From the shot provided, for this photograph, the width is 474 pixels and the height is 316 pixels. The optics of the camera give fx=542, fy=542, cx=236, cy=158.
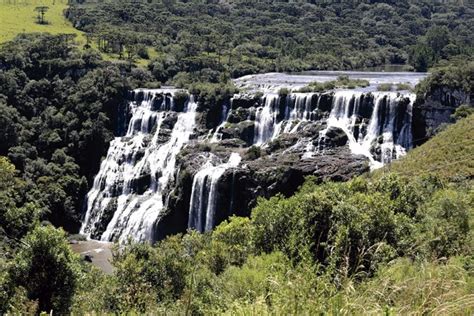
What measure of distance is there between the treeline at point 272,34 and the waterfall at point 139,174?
535 inches

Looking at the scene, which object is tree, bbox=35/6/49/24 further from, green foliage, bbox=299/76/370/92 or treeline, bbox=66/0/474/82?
green foliage, bbox=299/76/370/92

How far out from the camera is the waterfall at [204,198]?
4803 cm

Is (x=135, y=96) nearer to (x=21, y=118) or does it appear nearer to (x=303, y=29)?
(x=21, y=118)

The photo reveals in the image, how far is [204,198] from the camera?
160 feet

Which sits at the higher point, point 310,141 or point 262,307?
point 262,307

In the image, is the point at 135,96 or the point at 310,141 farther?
the point at 135,96

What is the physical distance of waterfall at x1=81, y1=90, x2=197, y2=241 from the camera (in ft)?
175

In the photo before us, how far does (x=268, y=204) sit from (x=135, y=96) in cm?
4342

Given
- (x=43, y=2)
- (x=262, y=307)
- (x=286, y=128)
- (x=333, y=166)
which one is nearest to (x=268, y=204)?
(x=333, y=166)

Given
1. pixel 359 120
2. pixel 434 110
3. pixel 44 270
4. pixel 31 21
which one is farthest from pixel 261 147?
pixel 31 21

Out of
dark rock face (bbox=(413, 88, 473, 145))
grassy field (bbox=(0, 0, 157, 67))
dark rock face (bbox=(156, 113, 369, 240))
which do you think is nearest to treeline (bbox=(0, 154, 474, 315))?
dark rock face (bbox=(156, 113, 369, 240))

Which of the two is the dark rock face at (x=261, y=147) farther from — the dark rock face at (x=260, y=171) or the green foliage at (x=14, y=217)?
the green foliage at (x=14, y=217)

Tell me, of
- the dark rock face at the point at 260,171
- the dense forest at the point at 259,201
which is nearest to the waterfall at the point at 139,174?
the dense forest at the point at 259,201

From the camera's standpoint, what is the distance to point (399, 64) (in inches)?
4535
